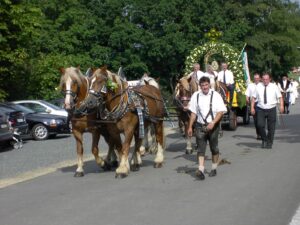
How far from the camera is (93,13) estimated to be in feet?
175

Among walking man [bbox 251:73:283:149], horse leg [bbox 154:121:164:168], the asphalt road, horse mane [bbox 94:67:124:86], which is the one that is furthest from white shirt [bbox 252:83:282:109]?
horse mane [bbox 94:67:124:86]

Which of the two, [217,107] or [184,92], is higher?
[184,92]

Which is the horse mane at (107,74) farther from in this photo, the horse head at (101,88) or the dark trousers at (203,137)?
the dark trousers at (203,137)

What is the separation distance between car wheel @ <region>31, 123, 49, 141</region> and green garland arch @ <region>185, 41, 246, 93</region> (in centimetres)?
577

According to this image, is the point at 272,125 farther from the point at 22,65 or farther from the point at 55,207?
the point at 22,65

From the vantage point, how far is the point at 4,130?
19.1 metres

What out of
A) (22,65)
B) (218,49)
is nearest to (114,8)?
(22,65)

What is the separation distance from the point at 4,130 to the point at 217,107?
9.89 metres

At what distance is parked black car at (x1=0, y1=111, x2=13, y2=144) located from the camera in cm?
1898

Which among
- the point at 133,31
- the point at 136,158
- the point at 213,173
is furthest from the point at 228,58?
the point at 133,31

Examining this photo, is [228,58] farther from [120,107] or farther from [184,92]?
[120,107]

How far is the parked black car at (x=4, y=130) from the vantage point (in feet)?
62.3

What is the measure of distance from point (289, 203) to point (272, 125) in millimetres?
7685

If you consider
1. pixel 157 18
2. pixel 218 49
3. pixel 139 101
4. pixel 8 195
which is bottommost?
pixel 8 195
